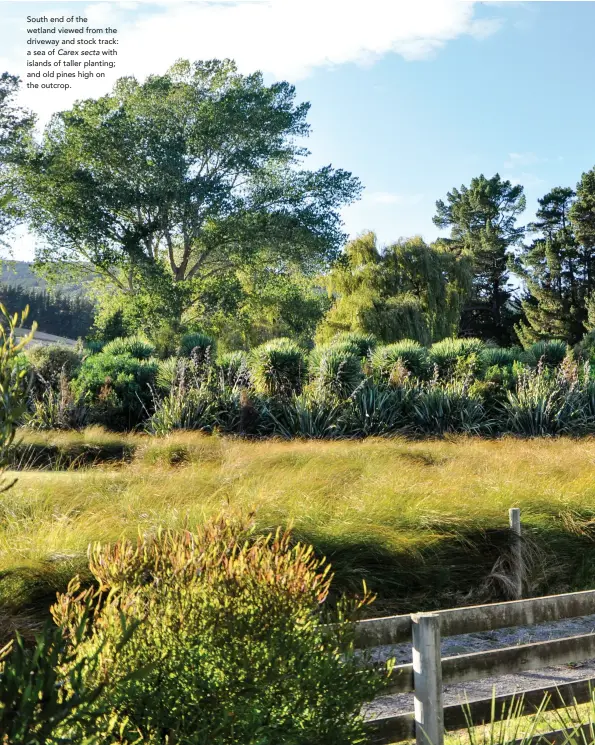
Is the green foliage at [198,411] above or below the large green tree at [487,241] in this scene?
below

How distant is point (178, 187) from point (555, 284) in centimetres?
2312

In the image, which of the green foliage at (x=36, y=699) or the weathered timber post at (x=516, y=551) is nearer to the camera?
the green foliage at (x=36, y=699)

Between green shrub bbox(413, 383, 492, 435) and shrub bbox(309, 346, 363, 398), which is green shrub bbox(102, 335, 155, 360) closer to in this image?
shrub bbox(309, 346, 363, 398)

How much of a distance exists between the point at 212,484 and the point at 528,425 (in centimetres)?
702

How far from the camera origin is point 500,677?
15.0ft

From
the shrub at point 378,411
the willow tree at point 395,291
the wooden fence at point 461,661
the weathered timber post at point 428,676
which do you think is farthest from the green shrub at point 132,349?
the weathered timber post at point 428,676

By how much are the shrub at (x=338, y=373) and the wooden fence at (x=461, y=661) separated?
8.57 meters

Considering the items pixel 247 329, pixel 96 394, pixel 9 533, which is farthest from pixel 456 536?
pixel 247 329

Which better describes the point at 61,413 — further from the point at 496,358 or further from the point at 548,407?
the point at 496,358

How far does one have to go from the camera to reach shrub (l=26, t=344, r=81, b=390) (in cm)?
1321

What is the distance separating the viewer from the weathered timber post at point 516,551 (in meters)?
5.68

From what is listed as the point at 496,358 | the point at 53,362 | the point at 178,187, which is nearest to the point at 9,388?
the point at 53,362

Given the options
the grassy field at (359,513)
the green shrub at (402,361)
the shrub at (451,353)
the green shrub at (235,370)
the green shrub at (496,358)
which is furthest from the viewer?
the green shrub at (496,358)

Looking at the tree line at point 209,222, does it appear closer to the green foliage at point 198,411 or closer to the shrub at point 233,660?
the green foliage at point 198,411
